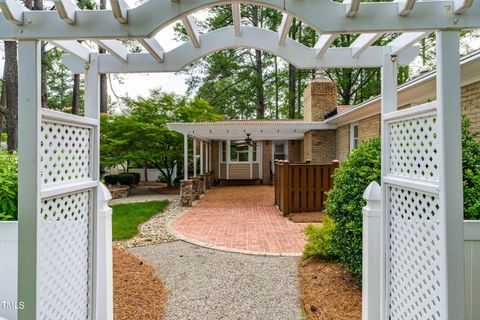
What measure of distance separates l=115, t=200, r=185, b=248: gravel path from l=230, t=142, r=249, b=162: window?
9604mm

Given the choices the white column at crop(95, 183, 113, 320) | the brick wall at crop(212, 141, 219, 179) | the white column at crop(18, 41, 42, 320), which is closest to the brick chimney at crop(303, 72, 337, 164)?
the brick wall at crop(212, 141, 219, 179)

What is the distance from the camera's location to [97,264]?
283 centimetres

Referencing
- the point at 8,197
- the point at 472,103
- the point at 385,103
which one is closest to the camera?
the point at 385,103

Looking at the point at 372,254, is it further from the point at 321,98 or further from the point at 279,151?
the point at 279,151

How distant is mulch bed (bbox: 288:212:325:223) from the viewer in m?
8.13

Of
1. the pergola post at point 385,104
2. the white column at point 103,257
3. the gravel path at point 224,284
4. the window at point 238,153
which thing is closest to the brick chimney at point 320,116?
the window at point 238,153

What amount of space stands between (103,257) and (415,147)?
285 cm

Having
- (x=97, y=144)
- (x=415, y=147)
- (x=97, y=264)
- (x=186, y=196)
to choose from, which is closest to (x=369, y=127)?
(x=186, y=196)

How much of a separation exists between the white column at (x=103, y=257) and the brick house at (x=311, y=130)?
497 centimetres

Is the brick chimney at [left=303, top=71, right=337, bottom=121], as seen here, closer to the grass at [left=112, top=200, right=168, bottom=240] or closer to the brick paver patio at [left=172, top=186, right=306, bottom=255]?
the brick paver patio at [left=172, top=186, right=306, bottom=255]

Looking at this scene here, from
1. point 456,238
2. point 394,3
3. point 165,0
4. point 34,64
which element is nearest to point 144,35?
point 165,0

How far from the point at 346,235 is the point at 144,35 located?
126 inches

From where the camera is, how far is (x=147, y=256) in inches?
218

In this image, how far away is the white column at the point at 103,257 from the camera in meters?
2.89
